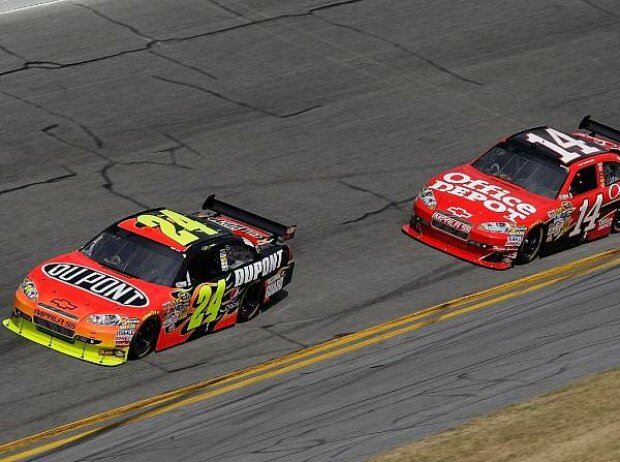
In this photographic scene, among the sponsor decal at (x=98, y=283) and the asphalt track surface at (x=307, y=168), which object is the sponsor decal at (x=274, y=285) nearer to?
the asphalt track surface at (x=307, y=168)

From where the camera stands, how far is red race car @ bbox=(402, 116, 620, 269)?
21.1m

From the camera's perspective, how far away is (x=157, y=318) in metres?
17.6

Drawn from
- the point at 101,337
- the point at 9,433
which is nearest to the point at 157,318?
the point at 101,337

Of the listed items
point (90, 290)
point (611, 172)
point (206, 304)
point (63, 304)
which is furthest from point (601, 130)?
point (63, 304)

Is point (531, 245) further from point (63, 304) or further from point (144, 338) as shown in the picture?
point (63, 304)

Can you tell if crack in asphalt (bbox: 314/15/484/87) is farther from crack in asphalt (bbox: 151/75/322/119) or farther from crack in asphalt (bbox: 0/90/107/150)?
crack in asphalt (bbox: 0/90/107/150)

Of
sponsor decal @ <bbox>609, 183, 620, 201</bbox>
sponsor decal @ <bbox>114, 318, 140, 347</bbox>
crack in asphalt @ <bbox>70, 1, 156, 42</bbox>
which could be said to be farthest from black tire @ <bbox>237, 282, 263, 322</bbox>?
crack in asphalt @ <bbox>70, 1, 156, 42</bbox>

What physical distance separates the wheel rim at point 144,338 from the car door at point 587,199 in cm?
704

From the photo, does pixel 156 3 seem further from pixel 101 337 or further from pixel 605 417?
pixel 605 417

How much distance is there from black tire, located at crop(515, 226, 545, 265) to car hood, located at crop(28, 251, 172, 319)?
5.68 metres

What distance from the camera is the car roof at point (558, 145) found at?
2220cm

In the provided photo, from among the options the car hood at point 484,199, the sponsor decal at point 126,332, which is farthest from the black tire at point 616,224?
the sponsor decal at point 126,332

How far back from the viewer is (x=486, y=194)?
2166cm

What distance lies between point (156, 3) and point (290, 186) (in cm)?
846
